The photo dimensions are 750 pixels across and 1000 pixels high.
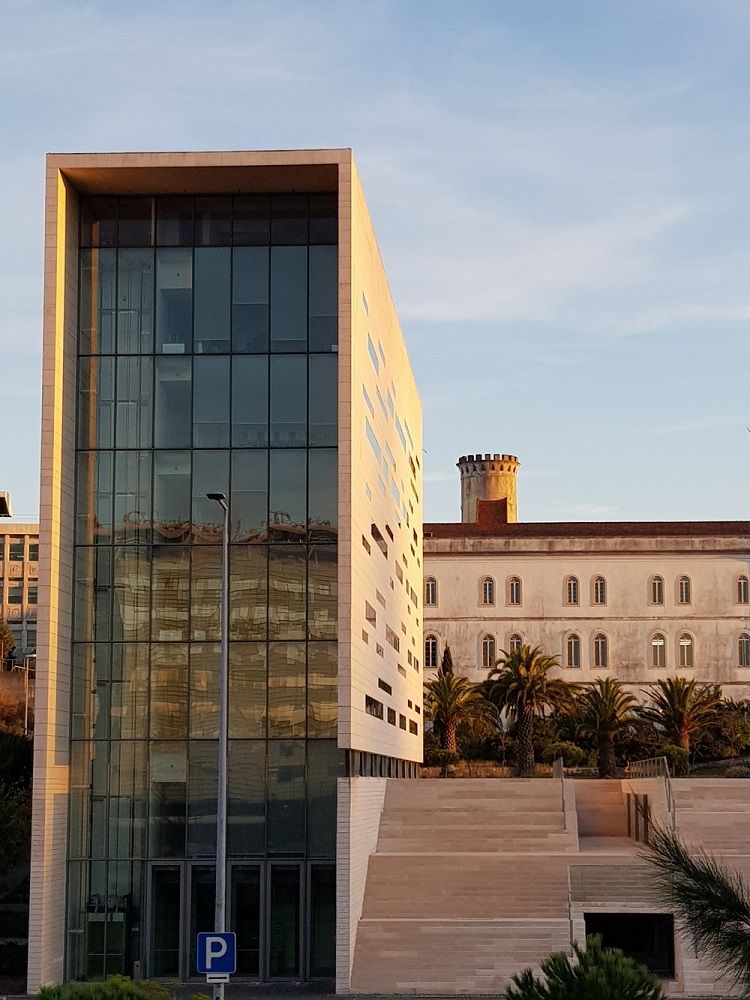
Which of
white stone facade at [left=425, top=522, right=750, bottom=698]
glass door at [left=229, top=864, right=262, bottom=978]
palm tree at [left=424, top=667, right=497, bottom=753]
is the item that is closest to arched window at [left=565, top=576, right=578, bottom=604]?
white stone facade at [left=425, top=522, right=750, bottom=698]

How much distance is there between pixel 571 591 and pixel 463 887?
201 feet

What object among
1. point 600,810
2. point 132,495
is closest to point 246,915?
point 132,495

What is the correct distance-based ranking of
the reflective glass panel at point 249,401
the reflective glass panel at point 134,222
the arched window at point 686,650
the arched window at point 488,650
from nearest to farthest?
the reflective glass panel at point 249,401 → the reflective glass panel at point 134,222 → the arched window at point 686,650 → the arched window at point 488,650

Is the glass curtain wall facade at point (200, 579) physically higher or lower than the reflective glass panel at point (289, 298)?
lower

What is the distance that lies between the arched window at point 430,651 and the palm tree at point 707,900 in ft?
298

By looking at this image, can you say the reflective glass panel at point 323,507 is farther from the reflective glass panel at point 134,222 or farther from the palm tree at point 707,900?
the palm tree at point 707,900

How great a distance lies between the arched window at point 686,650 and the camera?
100 metres

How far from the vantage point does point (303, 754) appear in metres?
36.7

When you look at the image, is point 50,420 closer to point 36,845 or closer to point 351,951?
point 36,845

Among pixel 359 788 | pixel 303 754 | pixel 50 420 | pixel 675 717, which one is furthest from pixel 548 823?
pixel 675 717

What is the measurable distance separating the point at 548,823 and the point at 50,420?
21.8 metres

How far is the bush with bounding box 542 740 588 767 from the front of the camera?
80.5 metres

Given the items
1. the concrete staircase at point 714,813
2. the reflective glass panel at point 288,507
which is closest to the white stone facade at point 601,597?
the concrete staircase at point 714,813

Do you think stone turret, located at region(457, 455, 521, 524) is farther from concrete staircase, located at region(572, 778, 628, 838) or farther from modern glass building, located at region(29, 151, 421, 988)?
modern glass building, located at region(29, 151, 421, 988)
